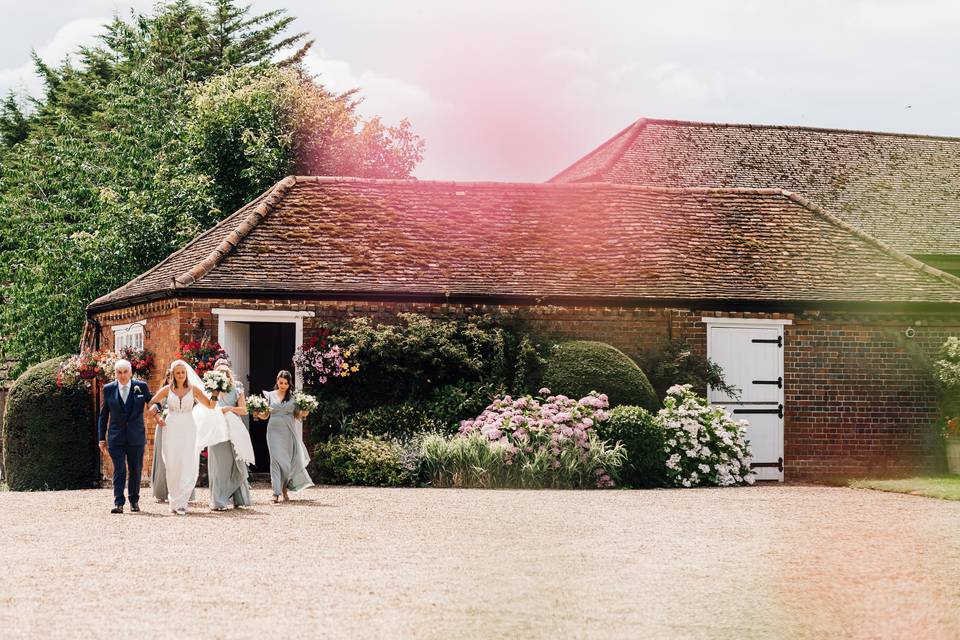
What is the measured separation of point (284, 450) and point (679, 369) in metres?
7.24

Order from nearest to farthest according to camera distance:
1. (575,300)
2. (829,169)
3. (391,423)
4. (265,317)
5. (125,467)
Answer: (125,467), (391,423), (265,317), (575,300), (829,169)

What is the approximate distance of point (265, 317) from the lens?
60.5 ft

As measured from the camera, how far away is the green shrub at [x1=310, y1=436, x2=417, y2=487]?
1680 centimetres

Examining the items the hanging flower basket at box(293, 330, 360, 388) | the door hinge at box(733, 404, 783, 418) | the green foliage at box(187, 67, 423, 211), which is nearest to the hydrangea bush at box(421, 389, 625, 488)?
the hanging flower basket at box(293, 330, 360, 388)

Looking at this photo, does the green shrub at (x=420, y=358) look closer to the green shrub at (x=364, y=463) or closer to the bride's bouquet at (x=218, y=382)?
the green shrub at (x=364, y=463)

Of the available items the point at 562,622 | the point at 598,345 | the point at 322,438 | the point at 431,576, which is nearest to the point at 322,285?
the point at 322,438

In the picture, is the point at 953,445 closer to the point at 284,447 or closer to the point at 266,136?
the point at 284,447

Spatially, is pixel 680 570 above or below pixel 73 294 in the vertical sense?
below

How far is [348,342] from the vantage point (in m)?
18.3

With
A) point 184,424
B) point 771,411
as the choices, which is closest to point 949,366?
point 771,411

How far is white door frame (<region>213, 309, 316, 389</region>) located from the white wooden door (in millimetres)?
6519

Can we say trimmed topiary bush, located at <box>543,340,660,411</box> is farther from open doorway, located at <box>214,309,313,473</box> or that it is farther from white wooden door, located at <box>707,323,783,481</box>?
open doorway, located at <box>214,309,313,473</box>

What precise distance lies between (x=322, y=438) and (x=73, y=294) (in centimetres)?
1299

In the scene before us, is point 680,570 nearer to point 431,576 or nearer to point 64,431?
point 431,576
